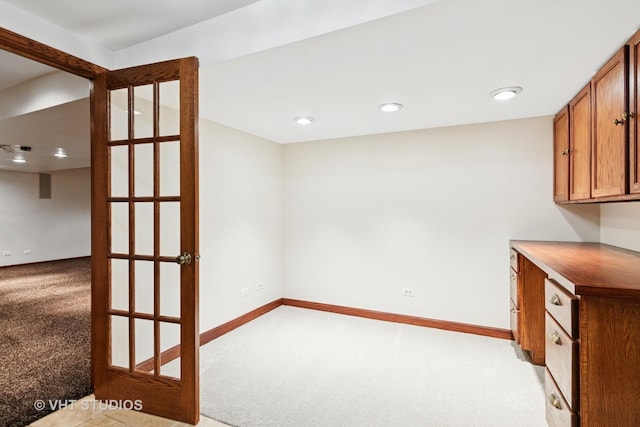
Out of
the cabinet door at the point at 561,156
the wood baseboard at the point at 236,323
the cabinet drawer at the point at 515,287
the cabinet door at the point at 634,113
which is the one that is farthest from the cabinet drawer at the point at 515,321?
the wood baseboard at the point at 236,323

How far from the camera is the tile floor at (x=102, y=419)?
193 cm

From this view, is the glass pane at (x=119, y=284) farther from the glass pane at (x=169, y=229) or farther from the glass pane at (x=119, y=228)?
the glass pane at (x=169, y=229)

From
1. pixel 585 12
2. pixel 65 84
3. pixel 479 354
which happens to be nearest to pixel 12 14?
pixel 65 84

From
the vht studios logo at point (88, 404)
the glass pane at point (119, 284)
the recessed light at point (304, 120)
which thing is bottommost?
the vht studios logo at point (88, 404)

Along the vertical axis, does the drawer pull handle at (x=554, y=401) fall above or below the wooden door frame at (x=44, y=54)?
below

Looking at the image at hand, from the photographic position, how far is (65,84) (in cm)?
257

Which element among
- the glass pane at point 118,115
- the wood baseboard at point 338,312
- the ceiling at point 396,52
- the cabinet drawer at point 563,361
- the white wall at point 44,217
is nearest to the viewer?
the cabinet drawer at point 563,361

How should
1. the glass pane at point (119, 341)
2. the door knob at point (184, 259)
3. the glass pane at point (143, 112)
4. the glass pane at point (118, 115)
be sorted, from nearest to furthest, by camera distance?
the door knob at point (184, 259) < the glass pane at point (118, 115) < the glass pane at point (119, 341) < the glass pane at point (143, 112)

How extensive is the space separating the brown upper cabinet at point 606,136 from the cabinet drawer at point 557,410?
106 cm

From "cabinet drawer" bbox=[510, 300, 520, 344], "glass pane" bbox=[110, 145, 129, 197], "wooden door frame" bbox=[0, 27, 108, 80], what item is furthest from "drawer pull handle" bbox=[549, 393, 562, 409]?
"wooden door frame" bbox=[0, 27, 108, 80]

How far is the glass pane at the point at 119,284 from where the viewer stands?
2.24 meters

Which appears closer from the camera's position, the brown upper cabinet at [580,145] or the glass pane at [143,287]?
the brown upper cabinet at [580,145]

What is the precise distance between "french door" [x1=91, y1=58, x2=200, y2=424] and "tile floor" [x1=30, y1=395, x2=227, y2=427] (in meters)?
0.04

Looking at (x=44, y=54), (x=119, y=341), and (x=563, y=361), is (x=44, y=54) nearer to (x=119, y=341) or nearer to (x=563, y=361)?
(x=119, y=341)
